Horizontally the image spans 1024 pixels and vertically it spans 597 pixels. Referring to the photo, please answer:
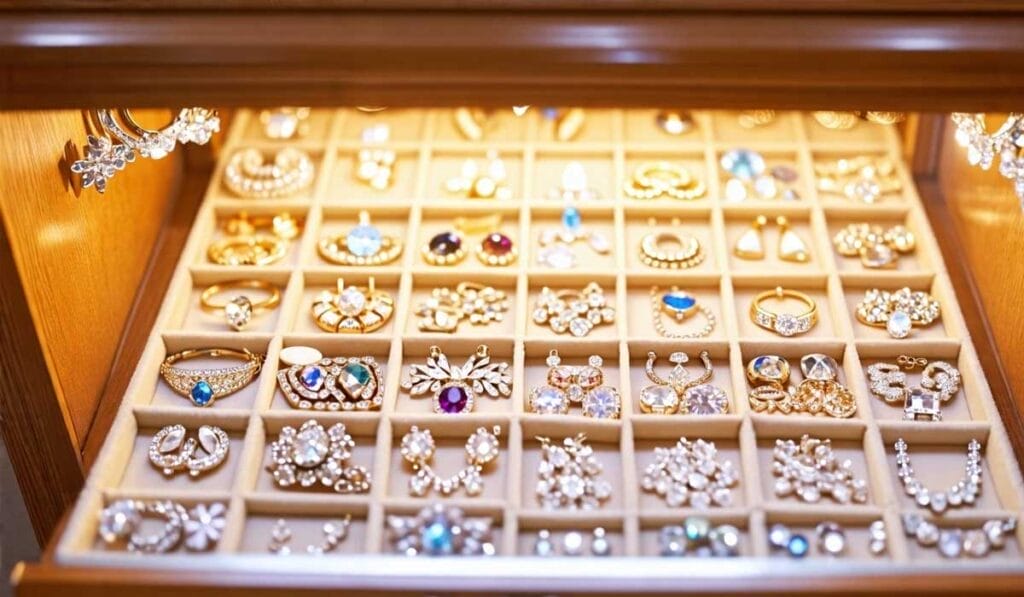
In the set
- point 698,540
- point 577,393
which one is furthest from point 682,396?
point 698,540

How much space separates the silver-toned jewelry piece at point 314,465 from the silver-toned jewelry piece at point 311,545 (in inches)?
2.2

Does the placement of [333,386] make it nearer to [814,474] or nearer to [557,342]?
[557,342]

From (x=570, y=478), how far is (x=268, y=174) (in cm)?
73

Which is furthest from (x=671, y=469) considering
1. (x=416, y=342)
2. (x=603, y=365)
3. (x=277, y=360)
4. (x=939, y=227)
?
(x=939, y=227)

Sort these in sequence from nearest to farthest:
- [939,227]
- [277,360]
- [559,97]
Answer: [559,97] → [277,360] → [939,227]

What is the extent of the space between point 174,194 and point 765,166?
2.98ft

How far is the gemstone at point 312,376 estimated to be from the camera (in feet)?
4.86

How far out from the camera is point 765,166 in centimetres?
186

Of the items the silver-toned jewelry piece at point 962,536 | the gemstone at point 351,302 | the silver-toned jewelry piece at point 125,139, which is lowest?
the silver-toned jewelry piece at point 962,536

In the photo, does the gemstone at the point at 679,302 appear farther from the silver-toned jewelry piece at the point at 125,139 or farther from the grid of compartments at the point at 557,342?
the silver-toned jewelry piece at the point at 125,139

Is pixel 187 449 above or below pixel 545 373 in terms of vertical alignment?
below

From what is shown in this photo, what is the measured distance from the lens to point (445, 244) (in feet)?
5.55

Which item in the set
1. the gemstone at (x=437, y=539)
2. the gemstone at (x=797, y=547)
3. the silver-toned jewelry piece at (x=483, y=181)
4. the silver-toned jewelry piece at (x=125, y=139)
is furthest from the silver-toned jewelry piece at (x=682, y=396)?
the silver-toned jewelry piece at (x=125, y=139)

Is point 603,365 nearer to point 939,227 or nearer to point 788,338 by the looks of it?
point 788,338
